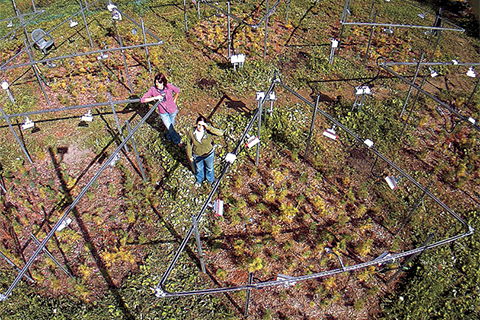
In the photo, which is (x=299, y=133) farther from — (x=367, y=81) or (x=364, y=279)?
(x=364, y=279)

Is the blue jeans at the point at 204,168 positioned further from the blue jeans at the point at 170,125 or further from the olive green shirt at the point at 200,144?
the blue jeans at the point at 170,125

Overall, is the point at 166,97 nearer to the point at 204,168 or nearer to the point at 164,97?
the point at 164,97

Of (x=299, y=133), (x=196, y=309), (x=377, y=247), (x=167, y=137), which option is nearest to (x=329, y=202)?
(x=377, y=247)

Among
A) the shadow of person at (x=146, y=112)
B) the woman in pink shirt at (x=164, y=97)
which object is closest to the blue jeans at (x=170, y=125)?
the woman in pink shirt at (x=164, y=97)

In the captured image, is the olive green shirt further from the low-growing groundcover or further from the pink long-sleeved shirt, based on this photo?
the pink long-sleeved shirt

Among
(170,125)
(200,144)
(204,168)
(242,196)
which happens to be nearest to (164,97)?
(170,125)

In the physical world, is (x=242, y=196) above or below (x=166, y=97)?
below
